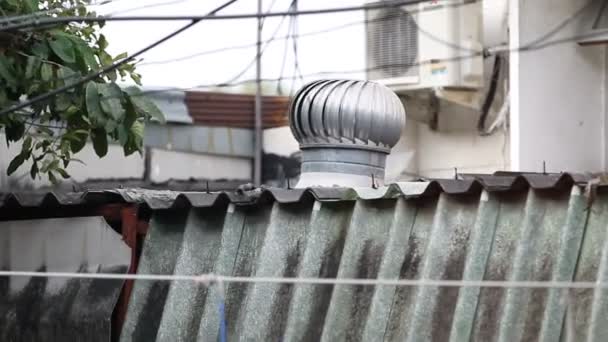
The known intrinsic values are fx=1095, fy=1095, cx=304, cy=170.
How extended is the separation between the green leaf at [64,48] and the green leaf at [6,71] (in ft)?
1.34

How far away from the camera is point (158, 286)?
7.98 meters

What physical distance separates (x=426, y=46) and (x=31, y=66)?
7.53m

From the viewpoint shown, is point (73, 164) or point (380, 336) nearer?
point (380, 336)

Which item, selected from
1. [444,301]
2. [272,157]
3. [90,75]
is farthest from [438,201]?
[272,157]

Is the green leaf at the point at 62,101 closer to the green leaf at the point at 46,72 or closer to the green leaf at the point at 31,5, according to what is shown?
the green leaf at the point at 46,72

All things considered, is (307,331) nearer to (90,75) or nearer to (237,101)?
(90,75)

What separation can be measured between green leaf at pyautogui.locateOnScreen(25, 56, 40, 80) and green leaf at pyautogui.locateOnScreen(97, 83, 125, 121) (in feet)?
1.69

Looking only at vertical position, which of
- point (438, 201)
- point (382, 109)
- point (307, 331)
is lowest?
point (307, 331)

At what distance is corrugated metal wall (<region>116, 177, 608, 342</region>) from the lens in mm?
6020

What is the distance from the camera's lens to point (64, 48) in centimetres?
854

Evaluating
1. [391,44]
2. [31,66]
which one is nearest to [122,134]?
[31,66]

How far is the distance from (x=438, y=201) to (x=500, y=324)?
0.88 metres

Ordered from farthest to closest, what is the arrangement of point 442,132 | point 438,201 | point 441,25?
point 442,132 < point 441,25 < point 438,201

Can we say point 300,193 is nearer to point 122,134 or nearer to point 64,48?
point 122,134
